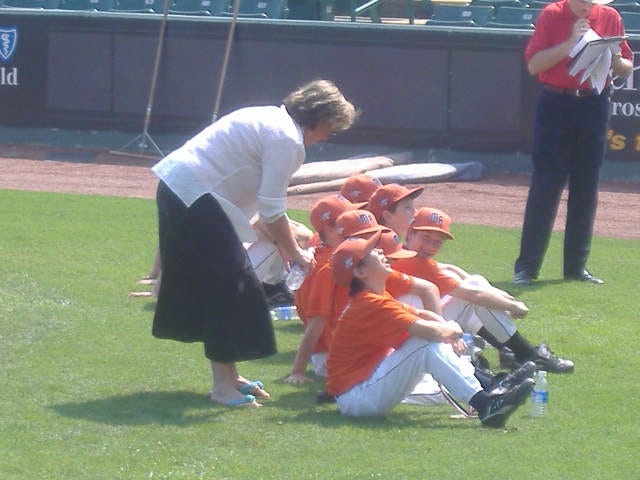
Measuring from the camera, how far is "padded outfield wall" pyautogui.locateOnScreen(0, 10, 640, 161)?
48.9 feet

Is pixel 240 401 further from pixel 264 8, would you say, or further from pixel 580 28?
pixel 264 8

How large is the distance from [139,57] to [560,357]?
35.7 ft

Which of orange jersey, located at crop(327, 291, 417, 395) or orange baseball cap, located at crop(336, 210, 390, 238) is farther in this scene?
orange baseball cap, located at crop(336, 210, 390, 238)

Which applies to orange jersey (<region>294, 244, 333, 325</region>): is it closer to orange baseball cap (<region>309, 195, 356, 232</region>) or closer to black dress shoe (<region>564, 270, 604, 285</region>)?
orange baseball cap (<region>309, 195, 356, 232</region>)

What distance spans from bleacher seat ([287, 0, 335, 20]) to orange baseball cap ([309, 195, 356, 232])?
488 inches

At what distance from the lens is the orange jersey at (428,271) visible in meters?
6.34

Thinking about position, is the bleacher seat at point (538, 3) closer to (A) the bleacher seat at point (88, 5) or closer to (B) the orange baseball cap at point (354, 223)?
(A) the bleacher seat at point (88, 5)

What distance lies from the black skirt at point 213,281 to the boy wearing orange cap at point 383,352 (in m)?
0.38

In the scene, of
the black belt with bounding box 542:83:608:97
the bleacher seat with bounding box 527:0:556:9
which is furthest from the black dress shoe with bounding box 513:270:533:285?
the bleacher seat with bounding box 527:0:556:9

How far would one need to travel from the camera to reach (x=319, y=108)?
565cm

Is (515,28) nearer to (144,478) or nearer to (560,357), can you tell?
(560,357)

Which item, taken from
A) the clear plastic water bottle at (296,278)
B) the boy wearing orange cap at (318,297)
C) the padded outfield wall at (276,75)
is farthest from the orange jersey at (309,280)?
the padded outfield wall at (276,75)

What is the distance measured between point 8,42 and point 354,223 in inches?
488

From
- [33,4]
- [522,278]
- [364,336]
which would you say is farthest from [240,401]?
[33,4]
